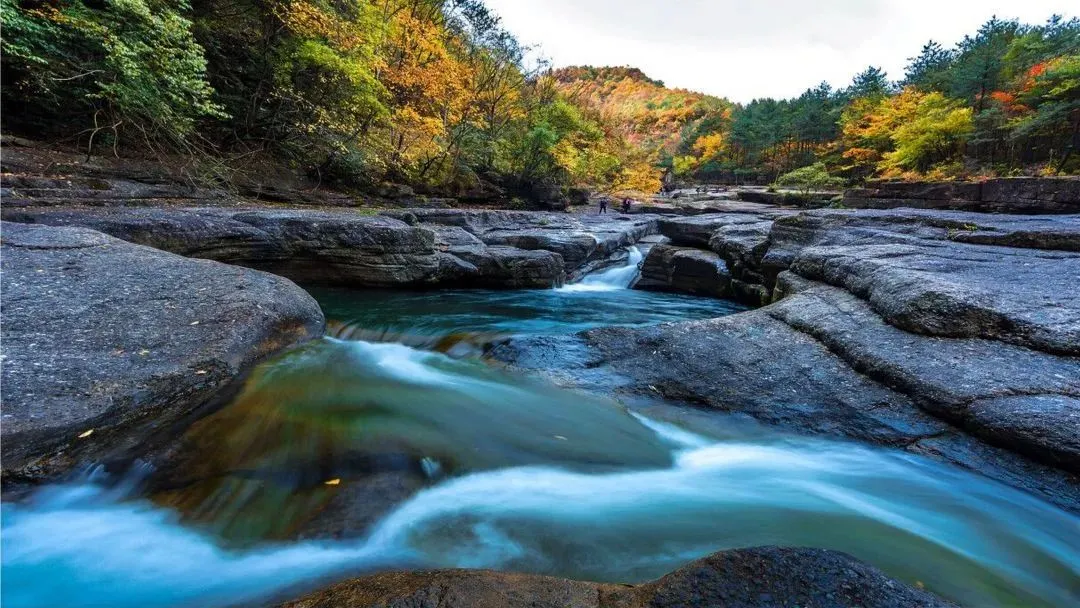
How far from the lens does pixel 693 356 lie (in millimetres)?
4645

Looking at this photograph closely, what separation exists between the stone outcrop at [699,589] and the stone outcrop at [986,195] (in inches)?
738

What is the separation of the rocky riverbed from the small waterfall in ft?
16.2

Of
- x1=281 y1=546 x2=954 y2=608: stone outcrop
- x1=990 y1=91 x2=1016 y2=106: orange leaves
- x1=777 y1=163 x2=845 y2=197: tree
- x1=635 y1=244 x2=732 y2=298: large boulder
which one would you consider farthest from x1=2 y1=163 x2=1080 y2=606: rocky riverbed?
x1=777 y1=163 x2=845 y2=197: tree

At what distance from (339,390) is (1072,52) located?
139 ft

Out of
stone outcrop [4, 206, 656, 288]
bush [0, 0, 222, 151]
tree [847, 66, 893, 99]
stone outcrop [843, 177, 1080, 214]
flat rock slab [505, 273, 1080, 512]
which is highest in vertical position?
tree [847, 66, 893, 99]

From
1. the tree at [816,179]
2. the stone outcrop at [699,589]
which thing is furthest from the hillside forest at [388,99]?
the stone outcrop at [699,589]

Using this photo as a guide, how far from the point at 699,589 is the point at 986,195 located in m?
21.7

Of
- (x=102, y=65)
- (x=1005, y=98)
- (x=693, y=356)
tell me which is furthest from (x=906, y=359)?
(x=1005, y=98)

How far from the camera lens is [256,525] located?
7.97ft

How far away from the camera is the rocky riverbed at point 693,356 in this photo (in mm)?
1791

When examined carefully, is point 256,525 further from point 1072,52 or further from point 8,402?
point 1072,52

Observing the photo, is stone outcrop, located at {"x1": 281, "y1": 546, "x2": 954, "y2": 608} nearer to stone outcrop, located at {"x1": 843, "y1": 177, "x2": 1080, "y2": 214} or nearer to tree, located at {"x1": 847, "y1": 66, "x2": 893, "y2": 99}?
stone outcrop, located at {"x1": 843, "y1": 177, "x2": 1080, "y2": 214}

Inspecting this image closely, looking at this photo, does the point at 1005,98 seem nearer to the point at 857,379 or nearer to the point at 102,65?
the point at 857,379

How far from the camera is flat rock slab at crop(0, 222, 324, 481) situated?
8.26 feet
